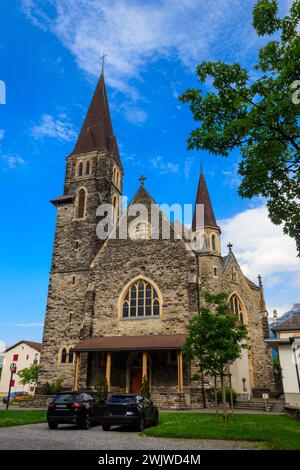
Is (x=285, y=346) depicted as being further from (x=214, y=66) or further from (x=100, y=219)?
(x=100, y=219)

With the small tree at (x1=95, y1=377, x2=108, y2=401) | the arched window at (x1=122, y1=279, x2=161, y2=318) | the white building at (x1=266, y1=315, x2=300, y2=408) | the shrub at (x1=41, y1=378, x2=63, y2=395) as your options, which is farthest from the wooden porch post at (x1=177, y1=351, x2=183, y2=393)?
the shrub at (x1=41, y1=378, x2=63, y2=395)

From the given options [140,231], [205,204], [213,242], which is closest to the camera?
[140,231]

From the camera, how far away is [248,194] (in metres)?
11.4

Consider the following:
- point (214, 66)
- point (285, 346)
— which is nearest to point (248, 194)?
point (214, 66)

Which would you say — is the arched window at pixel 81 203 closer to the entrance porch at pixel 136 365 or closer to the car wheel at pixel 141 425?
the entrance porch at pixel 136 365

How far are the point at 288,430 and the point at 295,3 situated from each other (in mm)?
11849

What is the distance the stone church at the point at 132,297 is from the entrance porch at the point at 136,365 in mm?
60

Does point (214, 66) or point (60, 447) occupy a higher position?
point (214, 66)

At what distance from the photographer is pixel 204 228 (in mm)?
28594

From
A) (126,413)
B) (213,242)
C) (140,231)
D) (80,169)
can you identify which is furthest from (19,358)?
(126,413)

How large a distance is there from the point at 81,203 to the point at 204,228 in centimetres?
998

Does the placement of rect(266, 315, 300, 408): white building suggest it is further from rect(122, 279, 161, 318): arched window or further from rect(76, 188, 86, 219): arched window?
rect(76, 188, 86, 219): arched window

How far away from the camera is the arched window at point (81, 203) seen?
100ft

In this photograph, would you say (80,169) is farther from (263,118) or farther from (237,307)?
(263,118)
